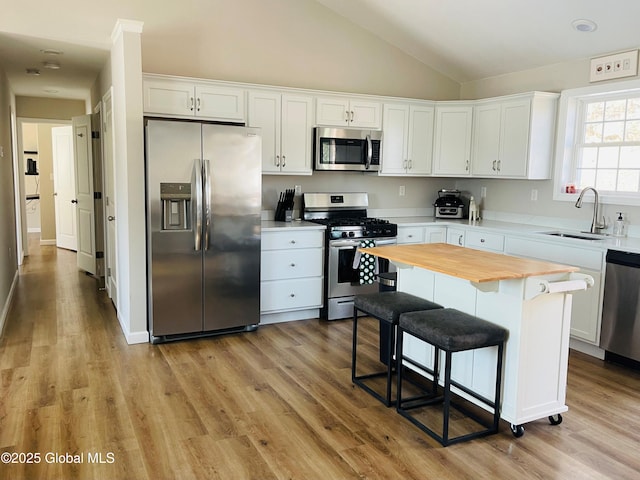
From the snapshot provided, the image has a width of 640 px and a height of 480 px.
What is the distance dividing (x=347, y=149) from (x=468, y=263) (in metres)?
2.58

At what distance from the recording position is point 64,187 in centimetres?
853

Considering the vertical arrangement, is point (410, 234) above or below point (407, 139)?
below

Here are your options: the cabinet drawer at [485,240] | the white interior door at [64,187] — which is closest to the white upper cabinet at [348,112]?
the cabinet drawer at [485,240]

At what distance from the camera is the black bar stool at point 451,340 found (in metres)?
2.60

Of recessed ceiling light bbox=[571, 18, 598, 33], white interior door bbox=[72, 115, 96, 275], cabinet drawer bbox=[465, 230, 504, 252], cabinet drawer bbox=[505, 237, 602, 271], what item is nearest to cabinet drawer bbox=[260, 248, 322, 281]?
cabinet drawer bbox=[465, 230, 504, 252]

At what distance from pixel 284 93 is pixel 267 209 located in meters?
1.13

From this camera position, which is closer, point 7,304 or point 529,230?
point 529,230

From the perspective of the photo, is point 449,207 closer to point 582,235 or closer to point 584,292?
point 582,235

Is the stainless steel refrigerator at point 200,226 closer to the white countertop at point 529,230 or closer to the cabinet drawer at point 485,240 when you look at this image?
the white countertop at point 529,230

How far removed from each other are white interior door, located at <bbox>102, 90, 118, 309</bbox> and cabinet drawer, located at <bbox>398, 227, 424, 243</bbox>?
109 inches

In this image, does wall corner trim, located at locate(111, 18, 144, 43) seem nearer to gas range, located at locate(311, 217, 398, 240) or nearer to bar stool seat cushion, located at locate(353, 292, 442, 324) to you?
gas range, located at locate(311, 217, 398, 240)

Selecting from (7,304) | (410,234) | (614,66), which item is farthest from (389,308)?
(7,304)

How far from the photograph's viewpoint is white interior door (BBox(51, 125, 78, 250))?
27.3 ft

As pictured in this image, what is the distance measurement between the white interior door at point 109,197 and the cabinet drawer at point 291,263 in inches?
58.1
